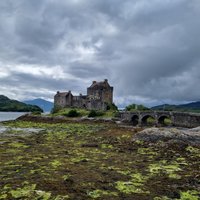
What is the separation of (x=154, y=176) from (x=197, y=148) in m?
12.3

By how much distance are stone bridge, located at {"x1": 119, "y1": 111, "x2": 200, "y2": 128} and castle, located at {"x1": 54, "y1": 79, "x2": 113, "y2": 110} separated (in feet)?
105

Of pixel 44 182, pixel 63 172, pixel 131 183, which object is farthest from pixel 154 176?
pixel 44 182

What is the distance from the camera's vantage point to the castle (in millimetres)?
126938

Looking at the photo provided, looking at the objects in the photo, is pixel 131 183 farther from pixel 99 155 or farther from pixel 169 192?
pixel 99 155

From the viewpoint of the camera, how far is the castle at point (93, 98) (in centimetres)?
12694

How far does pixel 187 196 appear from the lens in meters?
11.7

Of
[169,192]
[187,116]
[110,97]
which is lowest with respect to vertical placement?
[169,192]

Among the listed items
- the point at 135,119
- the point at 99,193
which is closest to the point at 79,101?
the point at 135,119

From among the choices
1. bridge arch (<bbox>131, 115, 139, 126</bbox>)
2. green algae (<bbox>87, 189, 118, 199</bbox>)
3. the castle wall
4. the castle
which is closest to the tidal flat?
green algae (<bbox>87, 189, 118, 199</bbox>)

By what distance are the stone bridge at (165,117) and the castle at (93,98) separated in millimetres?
31862

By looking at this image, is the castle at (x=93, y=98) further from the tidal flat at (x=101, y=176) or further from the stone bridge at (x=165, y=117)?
→ the tidal flat at (x=101, y=176)

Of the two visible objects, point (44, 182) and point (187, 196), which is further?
point (44, 182)

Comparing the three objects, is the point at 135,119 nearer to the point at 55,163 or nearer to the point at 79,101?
the point at 79,101

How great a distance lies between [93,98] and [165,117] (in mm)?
58739
